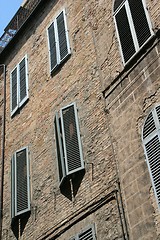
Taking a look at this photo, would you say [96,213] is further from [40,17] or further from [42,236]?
[40,17]

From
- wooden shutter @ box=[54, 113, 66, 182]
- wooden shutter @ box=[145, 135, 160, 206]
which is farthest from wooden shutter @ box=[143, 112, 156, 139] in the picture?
wooden shutter @ box=[54, 113, 66, 182]

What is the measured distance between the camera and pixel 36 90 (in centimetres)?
1274

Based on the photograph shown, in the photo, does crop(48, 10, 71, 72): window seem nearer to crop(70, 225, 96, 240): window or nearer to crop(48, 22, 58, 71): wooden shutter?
crop(48, 22, 58, 71): wooden shutter

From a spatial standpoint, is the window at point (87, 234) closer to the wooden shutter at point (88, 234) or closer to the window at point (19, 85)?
the wooden shutter at point (88, 234)

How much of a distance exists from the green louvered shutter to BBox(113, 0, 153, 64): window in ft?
12.1

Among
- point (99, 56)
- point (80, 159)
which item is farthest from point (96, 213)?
point (99, 56)

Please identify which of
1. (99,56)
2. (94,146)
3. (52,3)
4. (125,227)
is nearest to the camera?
(125,227)

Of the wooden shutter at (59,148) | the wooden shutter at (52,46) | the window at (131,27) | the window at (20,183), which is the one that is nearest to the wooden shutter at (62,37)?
the wooden shutter at (52,46)

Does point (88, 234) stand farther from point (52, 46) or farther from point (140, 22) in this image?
point (52, 46)

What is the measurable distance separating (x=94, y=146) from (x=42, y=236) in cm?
208

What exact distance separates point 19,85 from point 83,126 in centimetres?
419

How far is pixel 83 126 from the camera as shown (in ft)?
33.3

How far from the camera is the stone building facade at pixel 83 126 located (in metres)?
8.12

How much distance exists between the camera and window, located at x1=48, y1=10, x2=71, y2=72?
477 inches
